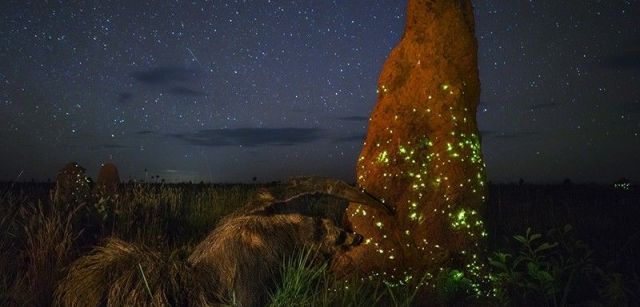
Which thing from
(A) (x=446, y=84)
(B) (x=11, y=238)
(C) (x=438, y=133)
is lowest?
(B) (x=11, y=238)

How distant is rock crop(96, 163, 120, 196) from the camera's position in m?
15.3

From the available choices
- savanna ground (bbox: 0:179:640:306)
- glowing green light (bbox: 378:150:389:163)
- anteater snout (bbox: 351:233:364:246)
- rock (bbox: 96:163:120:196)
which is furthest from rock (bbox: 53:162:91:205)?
glowing green light (bbox: 378:150:389:163)

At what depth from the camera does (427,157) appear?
739cm

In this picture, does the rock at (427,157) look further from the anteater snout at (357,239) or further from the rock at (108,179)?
the rock at (108,179)

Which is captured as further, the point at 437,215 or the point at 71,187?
the point at 71,187

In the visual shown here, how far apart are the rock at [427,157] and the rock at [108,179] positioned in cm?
929

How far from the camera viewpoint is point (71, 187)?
584 inches

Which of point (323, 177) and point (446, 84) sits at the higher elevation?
point (446, 84)

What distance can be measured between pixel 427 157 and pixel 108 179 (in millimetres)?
10420

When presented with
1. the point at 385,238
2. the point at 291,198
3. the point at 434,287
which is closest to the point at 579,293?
the point at 434,287

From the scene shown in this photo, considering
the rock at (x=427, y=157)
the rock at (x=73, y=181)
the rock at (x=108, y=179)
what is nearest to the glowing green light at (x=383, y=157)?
the rock at (x=427, y=157)

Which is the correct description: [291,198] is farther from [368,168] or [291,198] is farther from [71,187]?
[71,187]

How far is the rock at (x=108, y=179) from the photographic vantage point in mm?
15258

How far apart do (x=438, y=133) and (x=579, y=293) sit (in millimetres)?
2612
